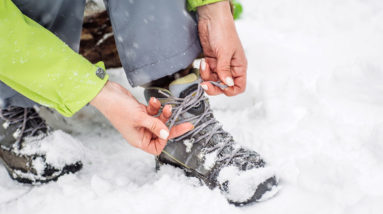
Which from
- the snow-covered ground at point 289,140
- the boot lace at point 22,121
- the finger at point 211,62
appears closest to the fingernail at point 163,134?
the snow-covered ground at point 289,140

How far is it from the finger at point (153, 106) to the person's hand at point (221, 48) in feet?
0.55

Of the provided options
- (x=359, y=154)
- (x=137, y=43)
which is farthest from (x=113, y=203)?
(x=359, y=154)

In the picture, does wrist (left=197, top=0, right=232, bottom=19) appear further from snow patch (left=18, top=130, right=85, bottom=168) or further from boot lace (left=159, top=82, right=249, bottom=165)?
snow patch (left=18, top=130, right=85, bottom=168)

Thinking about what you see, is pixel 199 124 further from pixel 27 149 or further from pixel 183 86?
pixel 27 149

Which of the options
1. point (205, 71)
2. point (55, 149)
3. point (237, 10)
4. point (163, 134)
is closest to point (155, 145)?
point (163, 134)

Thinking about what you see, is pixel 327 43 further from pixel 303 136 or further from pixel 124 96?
pixel 124 96

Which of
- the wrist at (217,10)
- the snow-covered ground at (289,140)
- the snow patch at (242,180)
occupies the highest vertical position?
the wrist at (217,10)

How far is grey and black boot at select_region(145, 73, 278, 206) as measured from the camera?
0.93 m

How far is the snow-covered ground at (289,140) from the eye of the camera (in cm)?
91

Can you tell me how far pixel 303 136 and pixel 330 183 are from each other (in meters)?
0.24

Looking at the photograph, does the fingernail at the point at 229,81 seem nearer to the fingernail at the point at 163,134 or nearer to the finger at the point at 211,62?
the finger at the point at 211,62

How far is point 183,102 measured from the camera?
0.99 meters

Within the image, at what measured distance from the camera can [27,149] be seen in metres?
1.12

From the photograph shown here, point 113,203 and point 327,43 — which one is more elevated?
point 113,203
